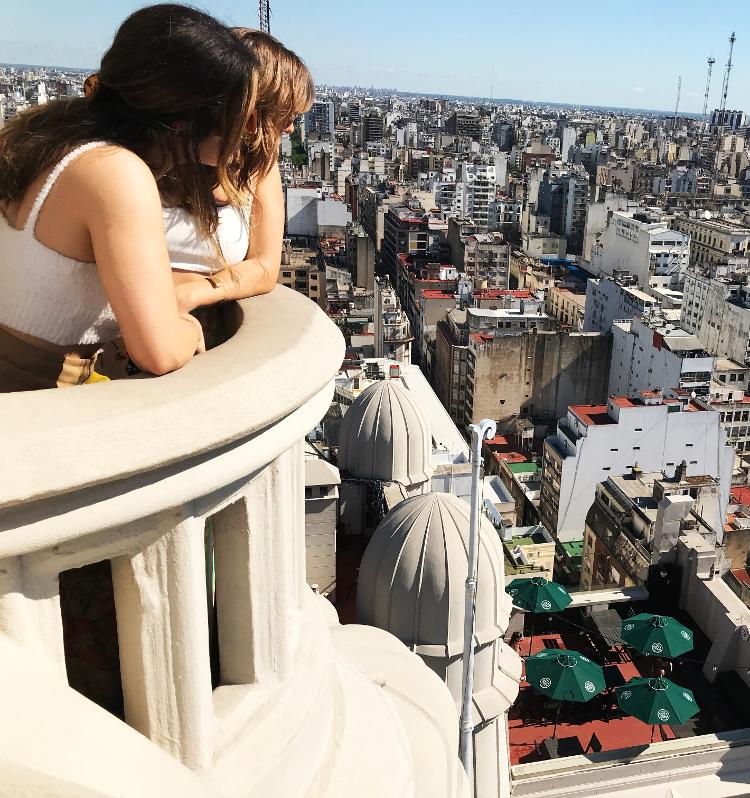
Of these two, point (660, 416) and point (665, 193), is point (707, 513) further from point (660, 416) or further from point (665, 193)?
point (665, 193)

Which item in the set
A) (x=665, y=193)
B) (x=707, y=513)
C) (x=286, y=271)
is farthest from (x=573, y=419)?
(x=665, y=193)

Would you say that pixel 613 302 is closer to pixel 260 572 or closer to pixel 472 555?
pixel 472 555

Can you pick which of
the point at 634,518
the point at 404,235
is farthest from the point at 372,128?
the point at 634,518

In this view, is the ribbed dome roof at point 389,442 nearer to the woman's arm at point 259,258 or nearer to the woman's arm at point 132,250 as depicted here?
the woman's arm at point 259,258

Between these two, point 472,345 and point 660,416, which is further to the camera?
point 472,345

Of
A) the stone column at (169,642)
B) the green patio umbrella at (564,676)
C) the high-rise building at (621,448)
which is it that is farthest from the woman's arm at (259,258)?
the high-rise building at (621,448)

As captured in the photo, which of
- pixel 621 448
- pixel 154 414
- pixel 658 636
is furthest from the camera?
pixel 621 448
